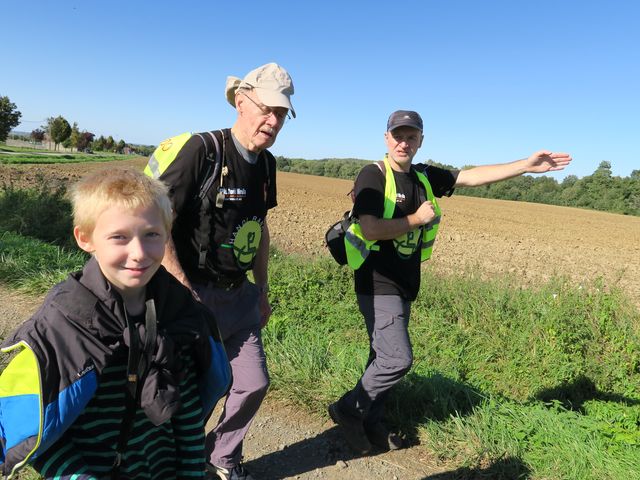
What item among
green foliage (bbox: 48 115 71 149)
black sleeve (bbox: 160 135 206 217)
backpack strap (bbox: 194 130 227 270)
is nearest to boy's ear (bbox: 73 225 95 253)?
black sleeve (bbox: 160 135 206 217)

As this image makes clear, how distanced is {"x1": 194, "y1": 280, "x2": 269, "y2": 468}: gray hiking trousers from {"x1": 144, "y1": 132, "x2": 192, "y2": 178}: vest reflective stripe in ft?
2.19

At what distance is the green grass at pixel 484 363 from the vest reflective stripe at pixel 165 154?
7.06ft

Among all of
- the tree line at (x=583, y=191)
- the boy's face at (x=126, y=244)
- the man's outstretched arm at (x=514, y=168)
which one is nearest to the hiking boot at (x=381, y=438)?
the man's outstretched arm at (x=514, y=168)

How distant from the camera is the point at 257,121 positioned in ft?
8.35

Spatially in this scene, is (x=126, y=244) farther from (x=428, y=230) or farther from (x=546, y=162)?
(x=546, y=162)

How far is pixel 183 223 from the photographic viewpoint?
2520mm

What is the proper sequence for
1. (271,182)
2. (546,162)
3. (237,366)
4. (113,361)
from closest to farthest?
1. (113,361)
2. (237,366)
3. (271,182)
4. (546,162)

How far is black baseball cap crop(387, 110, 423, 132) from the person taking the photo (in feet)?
10.3

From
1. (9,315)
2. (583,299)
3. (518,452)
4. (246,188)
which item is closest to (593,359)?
(583,299)

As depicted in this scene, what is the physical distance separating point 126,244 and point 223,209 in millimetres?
1020

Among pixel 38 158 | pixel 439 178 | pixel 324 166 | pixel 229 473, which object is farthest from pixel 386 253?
pixel 324 166

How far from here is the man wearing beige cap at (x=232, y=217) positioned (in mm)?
2455

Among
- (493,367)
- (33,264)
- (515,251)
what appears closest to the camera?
(493,367)

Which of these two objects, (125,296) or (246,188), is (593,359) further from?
(125,296)
